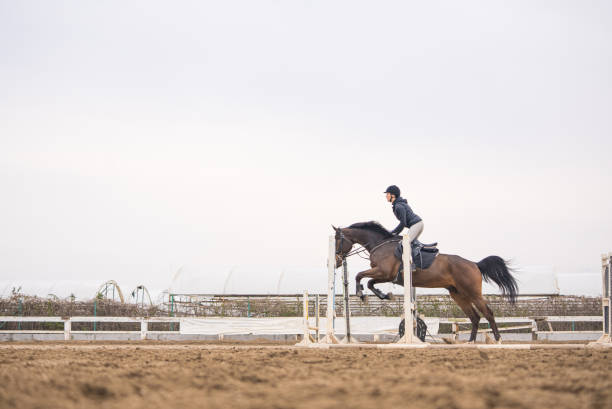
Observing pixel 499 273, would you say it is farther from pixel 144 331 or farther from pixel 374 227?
pixel 144 331

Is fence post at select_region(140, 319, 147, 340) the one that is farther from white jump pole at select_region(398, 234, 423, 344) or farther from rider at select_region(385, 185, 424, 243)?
white jump pole at select_region(398, 234, 423, 344)

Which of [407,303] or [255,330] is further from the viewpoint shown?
[255,330]

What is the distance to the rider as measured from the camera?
360 inches

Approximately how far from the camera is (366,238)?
9.58 m

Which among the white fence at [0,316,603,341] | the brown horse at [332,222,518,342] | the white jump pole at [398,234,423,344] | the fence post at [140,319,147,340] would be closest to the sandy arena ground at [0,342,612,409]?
the white jump pole at [398,234,423,344]

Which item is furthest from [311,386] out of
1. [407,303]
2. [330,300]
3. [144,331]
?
[144,331]

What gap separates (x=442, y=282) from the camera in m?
9.58

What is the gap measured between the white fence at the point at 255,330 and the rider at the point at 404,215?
6.31 m

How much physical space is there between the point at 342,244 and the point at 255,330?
721cm

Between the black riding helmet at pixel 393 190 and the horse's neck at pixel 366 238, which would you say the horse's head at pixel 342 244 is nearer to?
the horse's neck at pixel 366 238

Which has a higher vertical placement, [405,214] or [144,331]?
[405,214]

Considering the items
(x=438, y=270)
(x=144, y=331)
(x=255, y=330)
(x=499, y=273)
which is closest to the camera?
(x=438, y=270)

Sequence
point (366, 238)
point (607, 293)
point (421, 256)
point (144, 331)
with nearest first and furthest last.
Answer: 1. point (607, 293)
2. point (421, 256)
3. point (366, 238)
4. point (144, 331)

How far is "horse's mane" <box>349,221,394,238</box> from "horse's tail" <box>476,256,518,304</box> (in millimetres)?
1725
